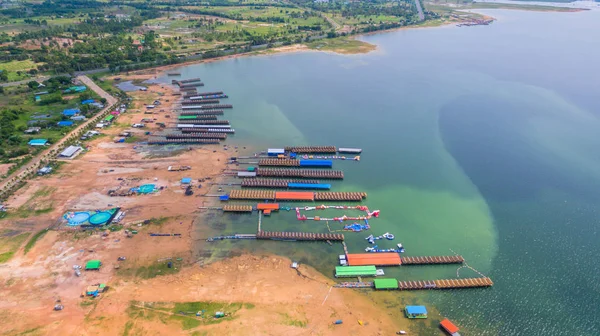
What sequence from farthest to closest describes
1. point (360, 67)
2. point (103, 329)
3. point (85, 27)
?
point (85, 27), point (360, 67), point (103, 329)

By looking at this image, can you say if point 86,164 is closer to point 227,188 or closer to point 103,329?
point 227,188

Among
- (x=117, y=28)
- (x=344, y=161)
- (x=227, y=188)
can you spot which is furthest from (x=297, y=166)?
(x=117, y=28)

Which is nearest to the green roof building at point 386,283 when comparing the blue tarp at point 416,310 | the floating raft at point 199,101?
the blue tarp at point 416,310

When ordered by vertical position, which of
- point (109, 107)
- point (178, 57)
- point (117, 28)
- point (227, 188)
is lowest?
point (227, 188)

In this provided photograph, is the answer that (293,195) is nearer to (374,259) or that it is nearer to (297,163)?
(297,163)

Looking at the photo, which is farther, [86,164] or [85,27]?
[85,27]

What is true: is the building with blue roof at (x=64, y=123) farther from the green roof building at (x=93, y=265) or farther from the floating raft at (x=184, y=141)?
the green roof building at (x=93, y=265)
